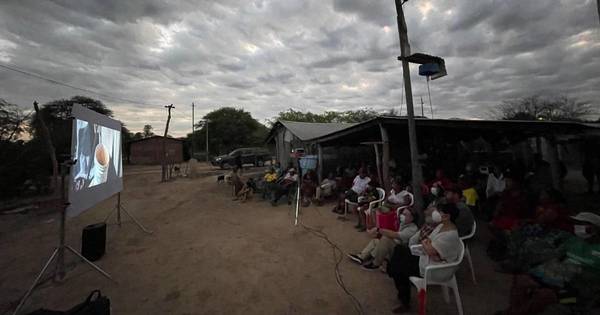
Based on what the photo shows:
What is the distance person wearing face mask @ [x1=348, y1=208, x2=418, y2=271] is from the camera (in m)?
3.56

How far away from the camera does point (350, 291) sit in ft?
10.7

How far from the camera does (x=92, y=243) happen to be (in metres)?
4.44

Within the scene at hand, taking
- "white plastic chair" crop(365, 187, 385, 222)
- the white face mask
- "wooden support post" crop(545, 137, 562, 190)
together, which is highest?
"wooden support post" crop(545, 137, 562, 190)

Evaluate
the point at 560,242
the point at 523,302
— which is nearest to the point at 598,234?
the point at 560,242

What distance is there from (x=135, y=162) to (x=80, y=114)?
35.2 metres

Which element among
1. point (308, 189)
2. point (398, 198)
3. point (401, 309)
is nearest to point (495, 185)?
point (398, 198)

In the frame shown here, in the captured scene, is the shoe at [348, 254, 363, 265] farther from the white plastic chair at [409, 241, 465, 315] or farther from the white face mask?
the white face mask

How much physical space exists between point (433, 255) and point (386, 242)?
1007 millimetres

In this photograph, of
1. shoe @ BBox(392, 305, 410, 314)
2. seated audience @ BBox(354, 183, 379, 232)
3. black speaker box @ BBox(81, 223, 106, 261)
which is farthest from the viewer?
seated audience @ BBox(354, 183, 379, 232)

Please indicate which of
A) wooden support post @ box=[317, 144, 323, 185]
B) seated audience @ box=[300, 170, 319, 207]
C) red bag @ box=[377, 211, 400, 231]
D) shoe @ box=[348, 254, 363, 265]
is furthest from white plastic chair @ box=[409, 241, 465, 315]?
wooden support post @ box=[317, 144, 323, 185]

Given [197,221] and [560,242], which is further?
[197,221]

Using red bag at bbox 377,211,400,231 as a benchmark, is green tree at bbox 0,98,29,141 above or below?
above

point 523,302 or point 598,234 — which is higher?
point 598,234

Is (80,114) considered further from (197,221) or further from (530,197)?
(530,197)
